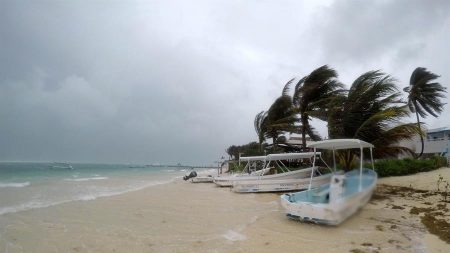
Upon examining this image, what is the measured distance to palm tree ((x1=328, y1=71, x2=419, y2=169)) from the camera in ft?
47.2

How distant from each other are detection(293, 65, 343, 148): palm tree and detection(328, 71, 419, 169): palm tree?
14.8ft

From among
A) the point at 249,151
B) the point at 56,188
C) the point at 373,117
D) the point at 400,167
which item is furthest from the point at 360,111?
the point at 249,151

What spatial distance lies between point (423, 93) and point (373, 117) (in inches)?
593

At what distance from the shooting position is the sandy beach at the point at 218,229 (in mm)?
7057

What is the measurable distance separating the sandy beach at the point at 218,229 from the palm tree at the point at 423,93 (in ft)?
52.6

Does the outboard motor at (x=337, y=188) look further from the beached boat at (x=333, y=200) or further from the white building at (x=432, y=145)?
the white building at (x=432, y=145)

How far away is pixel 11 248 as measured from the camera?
7.27 meters

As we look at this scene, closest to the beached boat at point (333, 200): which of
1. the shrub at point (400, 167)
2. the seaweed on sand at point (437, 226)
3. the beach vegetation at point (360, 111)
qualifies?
the seaweed on sand at point (437, 226)

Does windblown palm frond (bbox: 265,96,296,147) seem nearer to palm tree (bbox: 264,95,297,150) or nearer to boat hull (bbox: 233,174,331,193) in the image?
palm tree (bbox: 264,95,297,150)

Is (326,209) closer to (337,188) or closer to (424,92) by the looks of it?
(337,188)

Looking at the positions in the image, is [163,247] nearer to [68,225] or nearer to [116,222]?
[116,222]

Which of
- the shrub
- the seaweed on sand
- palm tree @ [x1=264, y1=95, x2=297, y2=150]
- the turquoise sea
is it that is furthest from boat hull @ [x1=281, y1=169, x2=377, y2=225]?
palm tree @ [x1=264, y1=95, x2=297, y2=150]

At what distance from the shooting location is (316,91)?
2192cm

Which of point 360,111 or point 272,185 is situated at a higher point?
point 360,111
